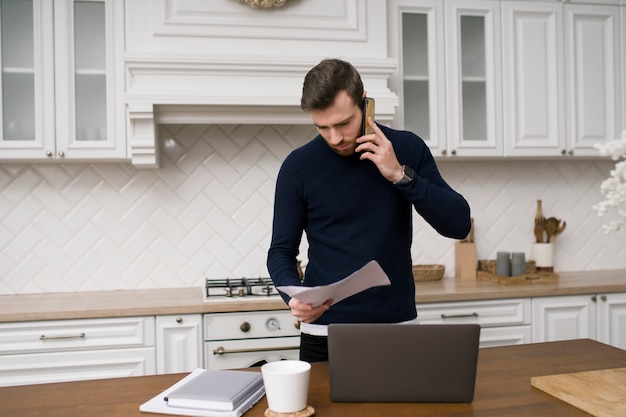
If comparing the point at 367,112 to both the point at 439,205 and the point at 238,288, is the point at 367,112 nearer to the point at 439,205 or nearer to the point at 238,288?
the point at 439,205

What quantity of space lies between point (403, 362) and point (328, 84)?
2.49 feet

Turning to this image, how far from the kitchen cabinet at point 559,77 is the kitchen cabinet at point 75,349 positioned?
6.78ft

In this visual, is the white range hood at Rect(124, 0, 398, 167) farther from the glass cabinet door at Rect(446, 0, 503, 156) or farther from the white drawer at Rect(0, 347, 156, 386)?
the white drawer at Rect(0, 347, 156, 386)

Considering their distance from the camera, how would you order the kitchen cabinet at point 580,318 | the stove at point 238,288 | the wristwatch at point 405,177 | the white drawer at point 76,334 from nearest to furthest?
the wristwatch at point 405,177 < the white drawer at point 76,334 < the stove at point 238,288 < the kitchen cabinet at point 580,318

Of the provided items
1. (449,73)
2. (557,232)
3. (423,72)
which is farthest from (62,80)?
(557,232)

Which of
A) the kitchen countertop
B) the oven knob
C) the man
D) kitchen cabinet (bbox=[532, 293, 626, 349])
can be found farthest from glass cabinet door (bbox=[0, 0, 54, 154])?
kitchen cabinet (bbox=[532, 293, 626, 349])

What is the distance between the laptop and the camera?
1.17 metres

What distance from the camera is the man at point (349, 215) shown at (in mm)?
1616

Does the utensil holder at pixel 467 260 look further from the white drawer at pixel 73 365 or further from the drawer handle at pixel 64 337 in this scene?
the drawer handle at pixel 64 337

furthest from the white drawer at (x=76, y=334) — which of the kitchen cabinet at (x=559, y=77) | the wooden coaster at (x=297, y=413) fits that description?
the kitchen cabinet at (x=559, y=77)

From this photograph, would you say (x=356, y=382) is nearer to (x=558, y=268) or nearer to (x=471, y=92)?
(x=471, y=92)

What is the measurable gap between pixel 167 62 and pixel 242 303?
1.12 meters

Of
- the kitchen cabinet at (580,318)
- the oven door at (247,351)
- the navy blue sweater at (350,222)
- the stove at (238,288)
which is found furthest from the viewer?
the kitchen cabinet at (580,318)

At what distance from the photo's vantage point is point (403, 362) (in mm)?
1181
